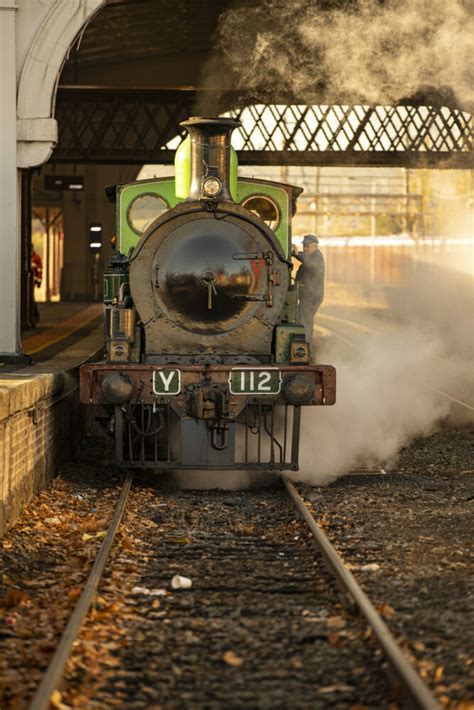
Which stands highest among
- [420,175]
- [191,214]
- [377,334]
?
[420,175]

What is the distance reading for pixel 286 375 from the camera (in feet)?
30.4

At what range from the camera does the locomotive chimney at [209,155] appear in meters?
9.52

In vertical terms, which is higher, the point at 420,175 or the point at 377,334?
the point at 420,175

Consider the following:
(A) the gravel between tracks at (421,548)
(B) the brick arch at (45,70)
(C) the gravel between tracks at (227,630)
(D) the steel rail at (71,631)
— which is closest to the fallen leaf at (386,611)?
(A) the gravel between tracks at (421,548)

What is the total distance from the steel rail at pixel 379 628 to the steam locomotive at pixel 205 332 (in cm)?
167

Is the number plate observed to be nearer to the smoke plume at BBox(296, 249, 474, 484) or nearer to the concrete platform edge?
the smoke plume at BBox(296, 249, 474, 484)

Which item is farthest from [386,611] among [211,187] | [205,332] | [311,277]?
[311,277]

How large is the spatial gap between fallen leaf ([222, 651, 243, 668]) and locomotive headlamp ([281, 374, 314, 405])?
4312 millimetres

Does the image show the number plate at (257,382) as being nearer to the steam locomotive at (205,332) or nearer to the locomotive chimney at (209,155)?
the steam locomotive at (205,332)

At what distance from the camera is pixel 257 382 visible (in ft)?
30.3

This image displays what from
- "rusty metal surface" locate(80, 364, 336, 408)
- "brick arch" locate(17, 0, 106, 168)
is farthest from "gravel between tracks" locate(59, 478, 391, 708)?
"brick arch" locate(17, 0, 106, 168)

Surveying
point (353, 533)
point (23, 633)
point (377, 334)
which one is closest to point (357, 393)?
point (353, 533)

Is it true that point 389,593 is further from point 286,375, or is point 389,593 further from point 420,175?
point 420,175

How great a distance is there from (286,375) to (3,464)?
2.54 m
